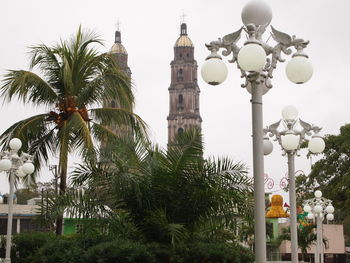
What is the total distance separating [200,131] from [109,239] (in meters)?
2.66

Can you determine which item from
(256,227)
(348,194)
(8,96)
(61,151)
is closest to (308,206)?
(348,194)

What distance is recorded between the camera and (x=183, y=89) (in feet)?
299

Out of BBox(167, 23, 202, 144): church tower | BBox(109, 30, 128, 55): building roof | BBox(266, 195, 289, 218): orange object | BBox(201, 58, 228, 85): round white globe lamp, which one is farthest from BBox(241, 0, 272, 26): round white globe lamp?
BBox(109, 30, 128, 55): building roof

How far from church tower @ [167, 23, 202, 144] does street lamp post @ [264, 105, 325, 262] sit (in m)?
78.6

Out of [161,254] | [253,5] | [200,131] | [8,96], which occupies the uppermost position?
[8,96]

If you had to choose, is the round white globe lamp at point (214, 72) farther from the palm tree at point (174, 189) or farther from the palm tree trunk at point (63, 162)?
the palm tree trunk at point (63, 162)

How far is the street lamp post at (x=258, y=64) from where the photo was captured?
564 cm

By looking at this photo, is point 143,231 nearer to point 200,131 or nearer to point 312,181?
point 200,131

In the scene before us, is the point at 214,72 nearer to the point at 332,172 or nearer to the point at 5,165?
the point at 5,165

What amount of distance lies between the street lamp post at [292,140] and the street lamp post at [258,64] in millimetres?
3284

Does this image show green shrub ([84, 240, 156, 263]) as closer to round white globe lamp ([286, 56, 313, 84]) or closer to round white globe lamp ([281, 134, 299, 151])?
round white globe lamp ([281, 134, 299, 151])

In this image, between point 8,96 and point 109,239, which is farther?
point 8,96

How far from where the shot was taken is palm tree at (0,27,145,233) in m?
15.4

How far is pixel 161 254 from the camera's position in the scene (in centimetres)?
955
